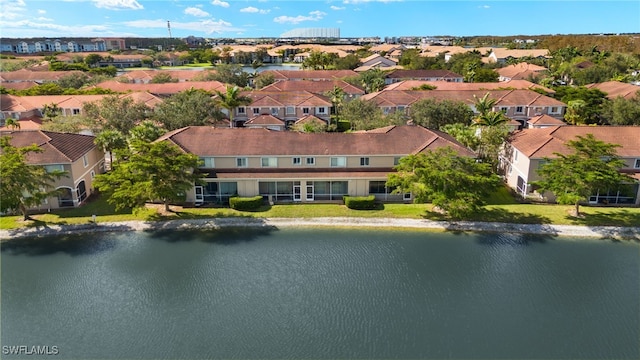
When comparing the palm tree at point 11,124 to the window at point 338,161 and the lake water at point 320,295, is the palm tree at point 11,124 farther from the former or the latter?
the window at point 338,161

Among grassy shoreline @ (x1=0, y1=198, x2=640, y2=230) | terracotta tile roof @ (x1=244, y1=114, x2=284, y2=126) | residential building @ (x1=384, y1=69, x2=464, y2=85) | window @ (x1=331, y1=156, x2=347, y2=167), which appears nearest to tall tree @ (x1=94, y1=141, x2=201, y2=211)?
grassy shoreline @ (x1=0, y1=198, x2=640, y2=230)

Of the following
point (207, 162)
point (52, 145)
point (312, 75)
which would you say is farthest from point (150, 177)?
point (312, 75)

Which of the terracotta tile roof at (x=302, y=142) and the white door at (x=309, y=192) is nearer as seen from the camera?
the white door at (x=309, y=192)

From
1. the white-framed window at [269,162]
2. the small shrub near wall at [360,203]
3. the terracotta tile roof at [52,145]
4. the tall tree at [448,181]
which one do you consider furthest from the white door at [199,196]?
the tall tree at [448,181]

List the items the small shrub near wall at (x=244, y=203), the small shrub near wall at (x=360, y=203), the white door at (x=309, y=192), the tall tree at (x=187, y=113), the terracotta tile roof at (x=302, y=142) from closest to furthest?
the small shrub near wall at (x=244, y=203) → the small shrub near wall at (x=360, y=203) → the white door at (x=309, y=192) → the terracotta tile roof at (x=302, y=142) → the tall tree at (x=187, y=113)

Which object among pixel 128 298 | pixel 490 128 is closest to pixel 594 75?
pixel 490 128

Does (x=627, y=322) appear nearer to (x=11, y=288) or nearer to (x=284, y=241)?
(x=284, y=241)
